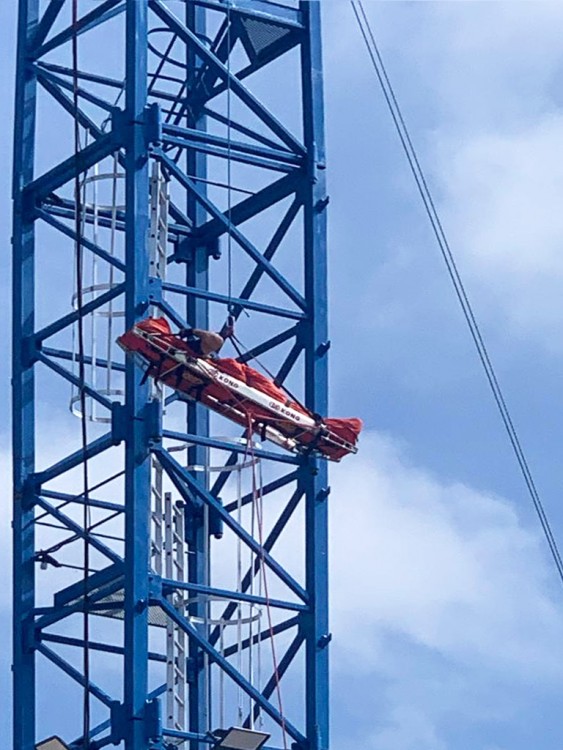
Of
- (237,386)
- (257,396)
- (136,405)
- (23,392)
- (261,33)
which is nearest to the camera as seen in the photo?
(136,405)

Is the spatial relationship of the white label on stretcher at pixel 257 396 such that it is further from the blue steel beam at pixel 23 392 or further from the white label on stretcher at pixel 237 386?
the blue steel beam at pixel 23 392

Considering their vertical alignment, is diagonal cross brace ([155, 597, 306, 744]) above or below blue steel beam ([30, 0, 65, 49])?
below

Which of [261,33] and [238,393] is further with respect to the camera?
[261,33]

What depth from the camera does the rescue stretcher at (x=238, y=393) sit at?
52.7 m

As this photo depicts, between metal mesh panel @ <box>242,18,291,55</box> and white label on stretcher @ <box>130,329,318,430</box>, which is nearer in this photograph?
white label on stretcher @ <box>130,329,318,430</box>

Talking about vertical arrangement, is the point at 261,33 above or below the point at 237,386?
above

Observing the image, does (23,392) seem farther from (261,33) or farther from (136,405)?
(261,33)

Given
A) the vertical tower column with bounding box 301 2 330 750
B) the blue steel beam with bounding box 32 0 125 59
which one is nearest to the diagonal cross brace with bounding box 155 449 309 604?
the vertical tower column with bounding box 301 2 330 750

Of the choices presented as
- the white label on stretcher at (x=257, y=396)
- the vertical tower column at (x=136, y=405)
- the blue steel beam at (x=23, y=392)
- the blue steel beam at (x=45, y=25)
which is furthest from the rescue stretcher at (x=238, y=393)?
the blue steel beam at (x=45, y=25)

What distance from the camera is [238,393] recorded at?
175ft

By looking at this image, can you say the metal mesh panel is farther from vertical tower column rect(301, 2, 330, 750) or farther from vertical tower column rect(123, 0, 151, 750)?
vertical tower column rect(123, 0, 151, 750)

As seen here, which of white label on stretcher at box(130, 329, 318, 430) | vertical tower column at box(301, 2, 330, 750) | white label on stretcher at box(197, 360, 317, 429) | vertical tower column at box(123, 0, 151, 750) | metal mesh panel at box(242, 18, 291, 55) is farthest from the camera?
metal mesh panel at box(242, 18, 291, 55)

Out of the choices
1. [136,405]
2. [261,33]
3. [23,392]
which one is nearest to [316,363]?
[136,405]

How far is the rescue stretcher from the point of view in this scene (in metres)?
52.7
